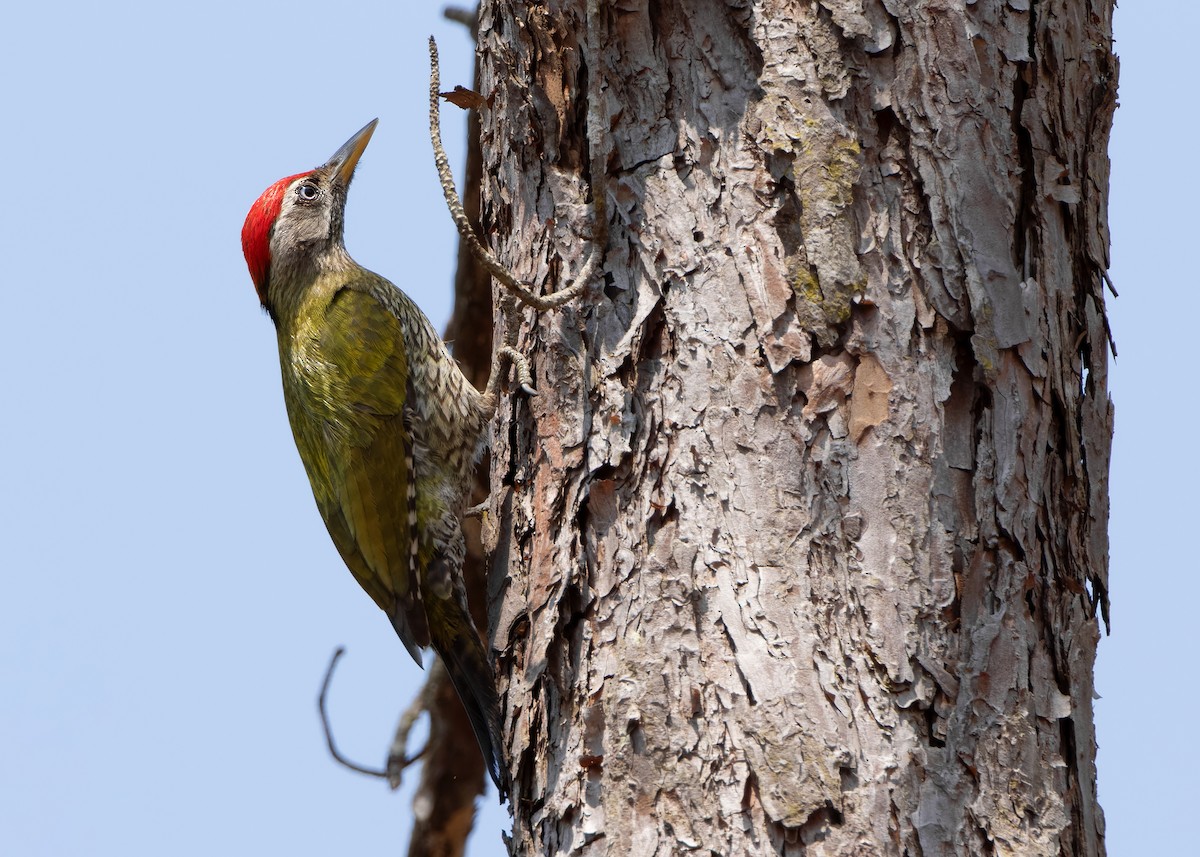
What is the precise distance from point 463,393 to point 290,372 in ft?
2.36

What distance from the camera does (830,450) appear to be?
7.61 ft

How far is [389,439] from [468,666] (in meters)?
0.87

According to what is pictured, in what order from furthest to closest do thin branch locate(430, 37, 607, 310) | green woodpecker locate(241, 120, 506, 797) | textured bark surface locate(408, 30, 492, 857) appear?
textured bark surface locate(408, 30, 492, 857)
green woodpecker locate(241, 120, 506, 797)
thin branch locate(430, 37, 607, 310)

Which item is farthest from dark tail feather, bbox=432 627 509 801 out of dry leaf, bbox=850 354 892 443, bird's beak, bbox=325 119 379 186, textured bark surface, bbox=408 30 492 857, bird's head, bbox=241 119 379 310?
bird's beak, bbox=325 119 379 186

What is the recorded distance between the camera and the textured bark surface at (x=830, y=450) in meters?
2.18

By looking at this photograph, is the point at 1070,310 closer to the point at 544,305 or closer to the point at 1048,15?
the point at 1048,15

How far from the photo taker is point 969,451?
228 cm

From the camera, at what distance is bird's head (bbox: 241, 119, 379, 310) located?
15.5 feet

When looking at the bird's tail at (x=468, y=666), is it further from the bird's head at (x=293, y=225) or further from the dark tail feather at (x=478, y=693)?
the bird's head at (x=293, y=225)

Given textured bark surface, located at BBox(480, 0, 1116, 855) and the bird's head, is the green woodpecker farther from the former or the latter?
textured bark surface, located at BBox(480, 0, 1116, 855)

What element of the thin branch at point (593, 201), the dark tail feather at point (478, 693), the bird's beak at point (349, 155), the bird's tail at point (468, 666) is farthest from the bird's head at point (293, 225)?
the thin branch at point (593, 201)

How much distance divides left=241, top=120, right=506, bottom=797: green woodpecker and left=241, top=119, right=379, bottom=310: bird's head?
0.02 metres

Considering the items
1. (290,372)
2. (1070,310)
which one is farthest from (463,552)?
(1070,310)

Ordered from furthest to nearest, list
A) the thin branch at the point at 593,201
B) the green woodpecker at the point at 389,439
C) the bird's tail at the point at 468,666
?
the green woodpecker at the point at 389,439 → the bird's tail at the point at 468,666 → the thin branch at the point at 593,201
